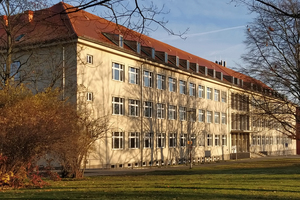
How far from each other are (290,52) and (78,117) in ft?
43.4

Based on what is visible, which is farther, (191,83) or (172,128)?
(191,83)

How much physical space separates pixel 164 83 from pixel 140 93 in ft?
17.4

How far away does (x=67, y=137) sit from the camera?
15508mm

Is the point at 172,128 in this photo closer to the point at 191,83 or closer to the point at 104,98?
the point at 191,83

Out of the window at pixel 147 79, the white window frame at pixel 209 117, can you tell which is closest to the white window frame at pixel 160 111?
the window at pixel 147 79

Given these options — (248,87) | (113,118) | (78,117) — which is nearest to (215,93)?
(113,118)

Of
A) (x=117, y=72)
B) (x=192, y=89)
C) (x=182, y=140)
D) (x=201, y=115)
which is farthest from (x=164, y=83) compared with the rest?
(x=201, y=115)

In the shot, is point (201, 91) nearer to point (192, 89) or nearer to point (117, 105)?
point (192, 89)

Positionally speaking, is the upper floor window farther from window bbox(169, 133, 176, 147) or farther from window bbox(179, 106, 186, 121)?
window bbox(179, 106, 186, 121)

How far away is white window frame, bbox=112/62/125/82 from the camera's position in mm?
34188

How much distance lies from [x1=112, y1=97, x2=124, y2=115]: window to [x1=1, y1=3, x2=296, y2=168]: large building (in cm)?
9

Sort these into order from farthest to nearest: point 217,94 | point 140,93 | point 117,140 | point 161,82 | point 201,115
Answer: point 217,94
point 201,115
point 161,82
point 140,93
point 117,140

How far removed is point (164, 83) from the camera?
42188mm

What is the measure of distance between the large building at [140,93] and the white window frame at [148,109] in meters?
0.10
